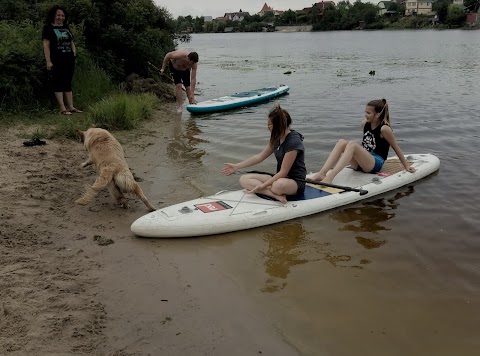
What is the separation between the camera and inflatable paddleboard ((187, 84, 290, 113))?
12151 mm

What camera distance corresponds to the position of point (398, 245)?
4.96m

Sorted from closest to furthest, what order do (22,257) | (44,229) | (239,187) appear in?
(22,257), (44,229), (239,187)

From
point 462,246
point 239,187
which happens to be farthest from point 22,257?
point 462,246

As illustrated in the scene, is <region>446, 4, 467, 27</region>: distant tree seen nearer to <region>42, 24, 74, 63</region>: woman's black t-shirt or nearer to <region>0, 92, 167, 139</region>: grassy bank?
<region>0, 92, 167, 139</region>: grassy bank

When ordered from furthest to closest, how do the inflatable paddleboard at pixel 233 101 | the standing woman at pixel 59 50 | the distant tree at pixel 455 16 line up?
1. the distant tree at pixel 455 16
2. the inflatable paddleboard at pixel 233 101
3. the standing woman at pixel 59 50

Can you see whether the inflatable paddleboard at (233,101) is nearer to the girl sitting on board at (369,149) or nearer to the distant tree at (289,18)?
the girl sitting on board at (369,149)

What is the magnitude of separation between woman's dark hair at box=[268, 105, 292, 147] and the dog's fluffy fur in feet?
5.80

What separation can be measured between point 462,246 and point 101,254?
3.84 metres

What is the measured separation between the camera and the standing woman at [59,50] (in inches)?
352

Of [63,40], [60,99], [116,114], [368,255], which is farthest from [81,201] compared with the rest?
[63,40]

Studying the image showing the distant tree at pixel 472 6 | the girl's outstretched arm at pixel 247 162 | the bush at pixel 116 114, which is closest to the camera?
the girl's outstretched arm at pixel 247 162

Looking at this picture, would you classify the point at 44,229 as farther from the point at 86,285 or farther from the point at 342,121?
the point at 342,121

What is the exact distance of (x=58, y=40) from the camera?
9023mm

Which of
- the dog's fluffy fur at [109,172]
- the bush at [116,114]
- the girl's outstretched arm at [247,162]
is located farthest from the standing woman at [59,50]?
the girl's outstretched arm at [247,162]
